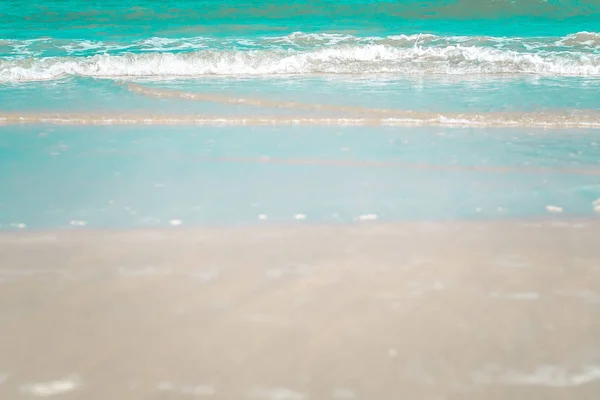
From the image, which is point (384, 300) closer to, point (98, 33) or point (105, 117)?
point (105, 117)

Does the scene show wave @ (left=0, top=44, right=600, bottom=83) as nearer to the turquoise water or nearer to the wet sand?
the turquoise water

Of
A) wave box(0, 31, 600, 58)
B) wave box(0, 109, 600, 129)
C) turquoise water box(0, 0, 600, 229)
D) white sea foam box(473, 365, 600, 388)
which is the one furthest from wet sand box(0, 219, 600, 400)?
wave box(0, 31, 600, 58)

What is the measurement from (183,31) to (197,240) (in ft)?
35.6

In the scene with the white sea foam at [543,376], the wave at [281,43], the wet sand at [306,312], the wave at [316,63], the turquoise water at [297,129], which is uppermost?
the wave at [281,43]

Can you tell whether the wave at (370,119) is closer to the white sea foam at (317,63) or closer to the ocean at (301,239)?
the ocean at (301,239)

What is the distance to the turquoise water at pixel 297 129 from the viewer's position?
3760 millimetres

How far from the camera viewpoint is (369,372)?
7.00ft

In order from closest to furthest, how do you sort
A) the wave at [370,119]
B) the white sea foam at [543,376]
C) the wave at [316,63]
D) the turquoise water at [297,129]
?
the white sea foam at [543,376] → the turquoise water at [297,129] → the wave at [370,119] → the wave at [316,63]

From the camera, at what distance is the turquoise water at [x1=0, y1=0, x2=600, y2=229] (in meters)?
3.76

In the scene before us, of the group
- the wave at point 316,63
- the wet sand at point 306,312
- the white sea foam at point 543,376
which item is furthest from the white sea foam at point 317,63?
the white sea foam at point 543,376

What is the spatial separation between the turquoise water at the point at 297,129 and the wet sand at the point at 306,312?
0.35 metres

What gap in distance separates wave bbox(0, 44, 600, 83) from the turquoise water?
0.11ft

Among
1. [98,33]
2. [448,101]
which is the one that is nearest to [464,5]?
[98,33]

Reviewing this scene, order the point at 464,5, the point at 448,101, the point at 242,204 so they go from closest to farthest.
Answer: the point at 242,204
the point at 448,101
the point at 464,5
